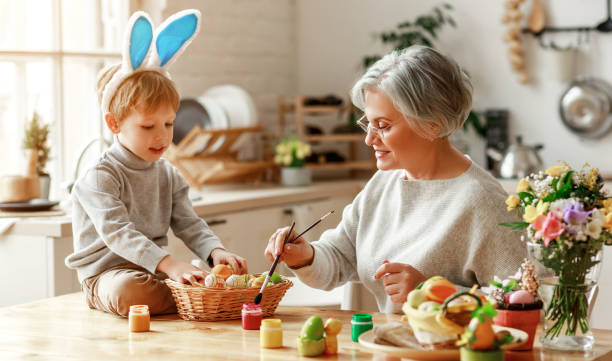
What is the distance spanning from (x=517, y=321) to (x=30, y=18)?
289 cm

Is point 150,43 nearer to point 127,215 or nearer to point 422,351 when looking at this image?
point 127,215

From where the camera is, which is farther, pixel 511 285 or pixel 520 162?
pixel 520 162

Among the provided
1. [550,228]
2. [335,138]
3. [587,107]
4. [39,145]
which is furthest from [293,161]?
[550,228]

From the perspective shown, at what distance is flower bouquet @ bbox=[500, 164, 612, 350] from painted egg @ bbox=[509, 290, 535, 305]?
0.09 feet

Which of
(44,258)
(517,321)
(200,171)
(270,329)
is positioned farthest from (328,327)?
(200,171)

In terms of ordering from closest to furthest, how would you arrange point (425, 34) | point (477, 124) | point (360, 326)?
point (360, 326)
point (477, 124)
point (425, 34)

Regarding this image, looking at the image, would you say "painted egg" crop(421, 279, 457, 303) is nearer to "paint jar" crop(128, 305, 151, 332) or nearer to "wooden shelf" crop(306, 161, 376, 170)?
"paint jar" crop(128, 305, 151, 332)

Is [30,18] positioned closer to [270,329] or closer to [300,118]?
[300,118]

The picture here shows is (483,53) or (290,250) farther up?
(483,53)

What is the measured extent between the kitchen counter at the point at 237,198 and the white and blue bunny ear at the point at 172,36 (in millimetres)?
1005

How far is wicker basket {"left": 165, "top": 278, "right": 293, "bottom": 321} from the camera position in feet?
6.04

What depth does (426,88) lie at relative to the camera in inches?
77.0

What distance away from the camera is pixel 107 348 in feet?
5.40

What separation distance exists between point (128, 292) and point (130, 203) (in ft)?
0.80
